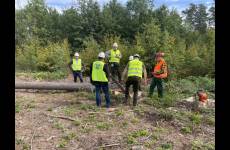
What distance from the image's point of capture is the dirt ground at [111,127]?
28.9 feet

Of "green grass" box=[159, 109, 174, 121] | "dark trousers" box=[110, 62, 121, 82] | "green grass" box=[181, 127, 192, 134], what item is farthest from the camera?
"dark trousers" box=[110, 62, 121, 82]

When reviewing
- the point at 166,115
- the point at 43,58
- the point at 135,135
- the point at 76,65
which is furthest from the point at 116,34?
the point at 135,135

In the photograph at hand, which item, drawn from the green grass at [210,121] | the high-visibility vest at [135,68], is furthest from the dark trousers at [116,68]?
the green grass at [210,121]

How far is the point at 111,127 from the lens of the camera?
982cm

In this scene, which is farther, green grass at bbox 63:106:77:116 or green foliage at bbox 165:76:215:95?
green foliage at bbox 165:76:215:95

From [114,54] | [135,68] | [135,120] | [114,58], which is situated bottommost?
[135,120]

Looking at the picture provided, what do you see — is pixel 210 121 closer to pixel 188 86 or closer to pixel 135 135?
pixel 135 135

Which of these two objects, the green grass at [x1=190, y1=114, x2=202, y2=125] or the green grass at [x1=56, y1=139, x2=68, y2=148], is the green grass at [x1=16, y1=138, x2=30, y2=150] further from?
the green grass at [x1=190, y1=114, x2=202, y2=125]

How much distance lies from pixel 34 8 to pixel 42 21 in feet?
14.2

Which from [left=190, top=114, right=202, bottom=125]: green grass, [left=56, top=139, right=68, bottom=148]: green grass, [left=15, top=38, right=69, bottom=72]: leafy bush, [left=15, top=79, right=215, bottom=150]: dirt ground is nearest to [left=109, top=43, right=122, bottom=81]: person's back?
[left=15, top=79, right=215, bottom=150]: dirt ground

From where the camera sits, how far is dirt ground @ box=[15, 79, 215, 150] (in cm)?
882

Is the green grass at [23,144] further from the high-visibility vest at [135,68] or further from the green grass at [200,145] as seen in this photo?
the high-visibility vest at [135,68]
